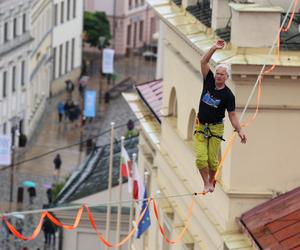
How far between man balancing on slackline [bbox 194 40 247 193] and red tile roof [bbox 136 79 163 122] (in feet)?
51.6

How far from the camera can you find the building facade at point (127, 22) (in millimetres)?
119062

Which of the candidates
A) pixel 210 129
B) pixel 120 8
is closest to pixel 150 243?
pixel 210 129

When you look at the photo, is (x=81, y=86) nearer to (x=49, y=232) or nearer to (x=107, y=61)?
(x=107, y=61)

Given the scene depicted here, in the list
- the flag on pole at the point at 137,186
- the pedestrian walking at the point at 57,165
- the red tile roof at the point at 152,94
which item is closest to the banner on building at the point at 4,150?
the pedestrian walking at the point at 57,165

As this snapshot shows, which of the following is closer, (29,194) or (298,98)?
(298,98)

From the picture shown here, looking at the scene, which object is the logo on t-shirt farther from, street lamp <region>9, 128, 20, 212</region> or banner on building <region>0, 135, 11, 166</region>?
street lamp <region>9, 128, 20, 212</region>

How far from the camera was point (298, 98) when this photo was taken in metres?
28.1

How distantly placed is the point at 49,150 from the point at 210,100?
192 feet

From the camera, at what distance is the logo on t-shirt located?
923 inches

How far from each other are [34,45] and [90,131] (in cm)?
540

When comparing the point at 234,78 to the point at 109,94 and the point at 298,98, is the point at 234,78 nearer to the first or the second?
the point at 298,98

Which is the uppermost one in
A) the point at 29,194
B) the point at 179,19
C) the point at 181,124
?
the point at 179,19

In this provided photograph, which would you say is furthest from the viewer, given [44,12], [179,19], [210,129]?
[44,12]

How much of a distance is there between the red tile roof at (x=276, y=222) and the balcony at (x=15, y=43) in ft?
171
